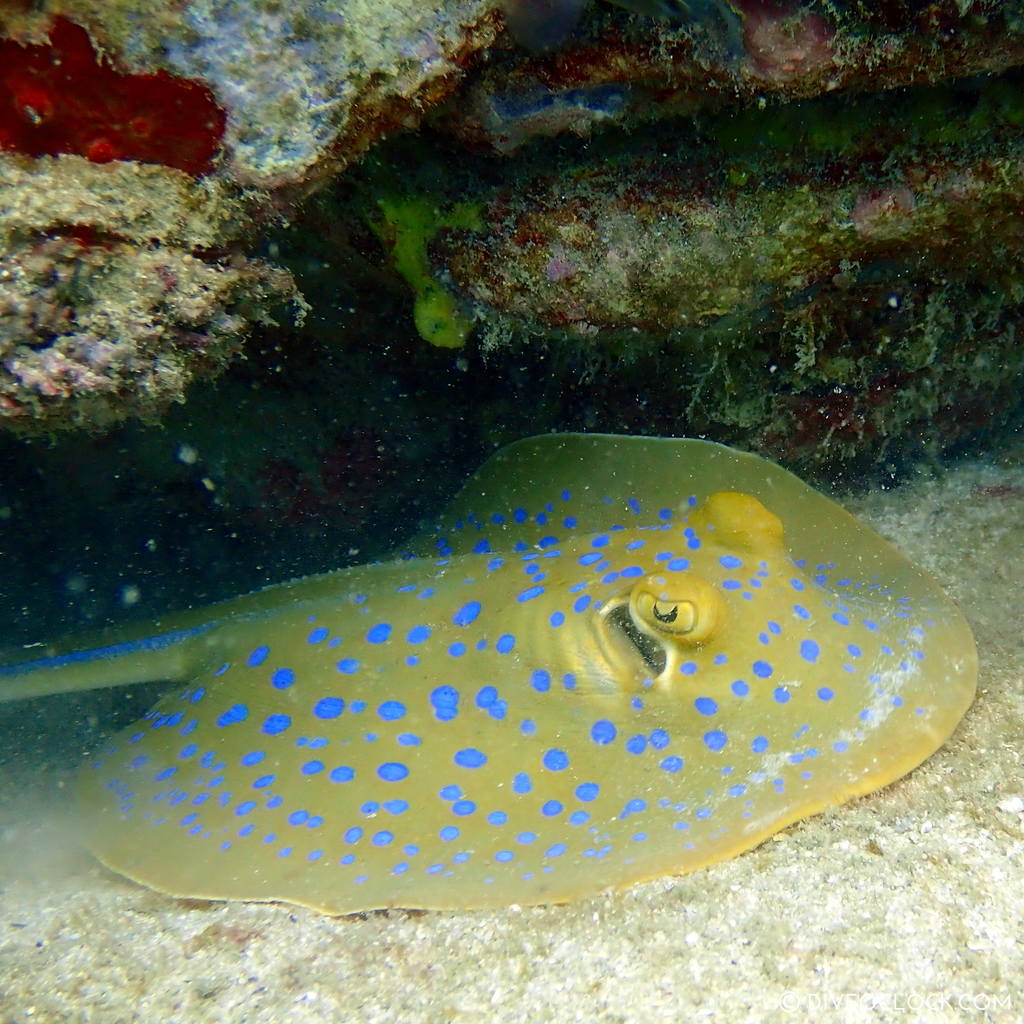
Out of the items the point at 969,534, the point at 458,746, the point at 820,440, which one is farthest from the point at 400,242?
the point at 969,534

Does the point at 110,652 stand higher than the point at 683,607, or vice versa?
the point at 683,607

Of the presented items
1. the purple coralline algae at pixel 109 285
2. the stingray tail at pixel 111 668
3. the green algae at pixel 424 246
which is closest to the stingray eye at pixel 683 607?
the green algae at pixel 424 246

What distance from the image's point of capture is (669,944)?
105 inches

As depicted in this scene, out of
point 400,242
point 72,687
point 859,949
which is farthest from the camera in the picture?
point 72,687

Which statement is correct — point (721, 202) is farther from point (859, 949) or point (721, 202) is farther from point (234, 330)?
point (859, 949)

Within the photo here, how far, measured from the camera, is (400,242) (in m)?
4.18

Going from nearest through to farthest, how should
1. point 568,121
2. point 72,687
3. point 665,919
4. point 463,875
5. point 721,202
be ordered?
point 665,919 → point 463,875 → point 568,121 → point 721,202 → point 72,687

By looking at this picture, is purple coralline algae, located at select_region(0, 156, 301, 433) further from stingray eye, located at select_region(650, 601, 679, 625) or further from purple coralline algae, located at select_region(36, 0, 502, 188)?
stingray eye, located at select_region(650, 601, 679, 625)

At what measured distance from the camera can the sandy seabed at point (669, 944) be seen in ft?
7.90

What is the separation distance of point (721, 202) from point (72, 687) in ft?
15.6

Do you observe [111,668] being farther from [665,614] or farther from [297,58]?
[297,58]

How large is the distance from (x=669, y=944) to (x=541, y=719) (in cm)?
109

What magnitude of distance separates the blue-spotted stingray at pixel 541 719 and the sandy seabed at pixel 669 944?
0.40ft

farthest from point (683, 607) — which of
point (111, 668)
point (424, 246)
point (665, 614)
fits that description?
point (111, 668)
